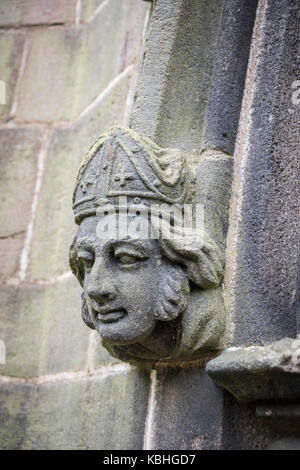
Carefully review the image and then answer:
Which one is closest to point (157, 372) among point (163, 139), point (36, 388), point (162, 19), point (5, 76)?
point (163, 139)

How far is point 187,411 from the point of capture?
5.85 feet

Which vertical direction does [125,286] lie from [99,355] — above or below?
above

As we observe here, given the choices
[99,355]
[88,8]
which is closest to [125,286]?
[99,355]

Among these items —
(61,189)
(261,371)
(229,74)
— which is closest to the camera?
(261,371)

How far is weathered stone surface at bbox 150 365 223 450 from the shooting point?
1729 mm

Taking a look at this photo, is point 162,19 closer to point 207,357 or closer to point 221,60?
point 221,60

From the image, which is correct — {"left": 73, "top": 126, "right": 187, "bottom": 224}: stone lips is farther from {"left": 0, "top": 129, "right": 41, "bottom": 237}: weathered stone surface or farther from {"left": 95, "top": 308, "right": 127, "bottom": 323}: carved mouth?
{"left": 0, "top": 129, "right": 41, "bottom": 237}: weathered stone surface

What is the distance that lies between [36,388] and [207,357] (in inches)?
35.6

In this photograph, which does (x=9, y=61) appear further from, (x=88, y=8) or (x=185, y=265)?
(x=185, y=265)

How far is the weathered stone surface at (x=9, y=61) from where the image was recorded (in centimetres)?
298

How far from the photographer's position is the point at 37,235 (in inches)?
107

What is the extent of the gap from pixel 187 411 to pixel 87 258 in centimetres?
42

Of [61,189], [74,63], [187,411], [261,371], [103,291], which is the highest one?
[74,63]

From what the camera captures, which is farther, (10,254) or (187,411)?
(10,254)
